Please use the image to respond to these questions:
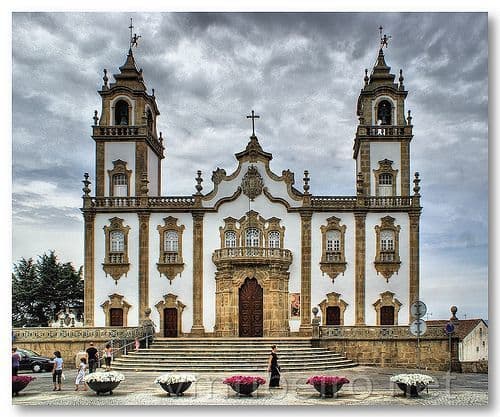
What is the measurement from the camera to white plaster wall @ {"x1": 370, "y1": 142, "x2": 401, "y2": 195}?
35688 mm

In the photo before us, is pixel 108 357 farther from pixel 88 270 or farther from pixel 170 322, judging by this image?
pixel 88 270

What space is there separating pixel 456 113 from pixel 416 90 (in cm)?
373

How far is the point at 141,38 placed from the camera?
23.2 metres

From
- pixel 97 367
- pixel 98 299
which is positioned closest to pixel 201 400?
pixel 97 367

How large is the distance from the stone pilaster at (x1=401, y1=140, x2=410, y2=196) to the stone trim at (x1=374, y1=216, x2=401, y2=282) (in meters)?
1.63

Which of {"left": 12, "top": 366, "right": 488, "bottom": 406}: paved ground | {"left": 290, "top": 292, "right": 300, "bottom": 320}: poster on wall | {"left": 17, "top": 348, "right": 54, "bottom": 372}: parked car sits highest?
{"left": 290, "top": 292, "right": 300, "bottom": 320}: poster on wall

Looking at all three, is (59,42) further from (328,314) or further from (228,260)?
(328,314)

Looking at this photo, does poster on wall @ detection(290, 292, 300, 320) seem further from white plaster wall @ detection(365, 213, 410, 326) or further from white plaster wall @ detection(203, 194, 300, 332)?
white plaster wall @ detection(365, 213, 410, 326)

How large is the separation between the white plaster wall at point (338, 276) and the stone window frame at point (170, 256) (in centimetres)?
588

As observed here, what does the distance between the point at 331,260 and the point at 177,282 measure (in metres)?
6.89

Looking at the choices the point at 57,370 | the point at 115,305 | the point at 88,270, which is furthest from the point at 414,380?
the point at 88,270

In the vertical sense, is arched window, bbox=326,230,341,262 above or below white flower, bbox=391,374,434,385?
above

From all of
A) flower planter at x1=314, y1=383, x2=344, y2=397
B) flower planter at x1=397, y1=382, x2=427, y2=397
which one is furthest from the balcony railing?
flower planter at x1=397, y1=382, x2=427, y2=397

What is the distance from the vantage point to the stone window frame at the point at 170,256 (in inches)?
1363
